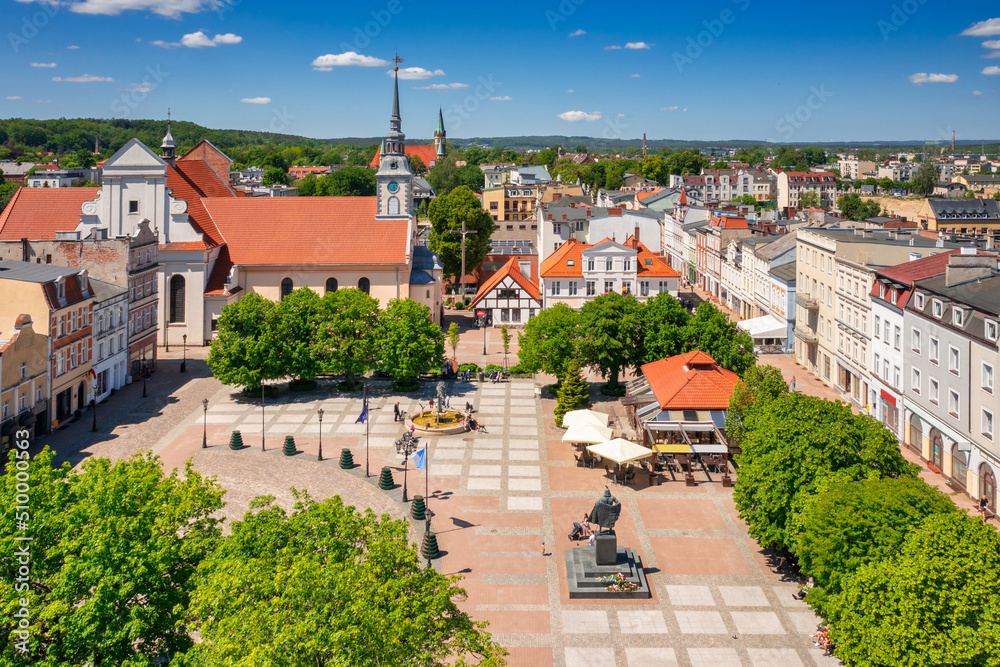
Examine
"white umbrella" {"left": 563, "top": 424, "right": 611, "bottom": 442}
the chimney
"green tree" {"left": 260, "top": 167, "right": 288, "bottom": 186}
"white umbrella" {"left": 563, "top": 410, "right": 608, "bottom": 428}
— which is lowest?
"white umbrella" {"left": 563, "top": 424, "right": 611, "bottom": 442}

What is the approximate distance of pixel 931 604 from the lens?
1848cm

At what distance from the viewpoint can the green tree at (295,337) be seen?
5072 cm

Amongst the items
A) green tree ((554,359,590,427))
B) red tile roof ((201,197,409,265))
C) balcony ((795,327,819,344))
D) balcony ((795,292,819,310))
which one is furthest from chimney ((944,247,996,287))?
red tile roof ((201,197,409,265))

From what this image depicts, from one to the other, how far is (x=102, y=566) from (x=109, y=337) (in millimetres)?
37968

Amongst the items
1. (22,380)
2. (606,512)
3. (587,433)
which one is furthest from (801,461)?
(22,380)

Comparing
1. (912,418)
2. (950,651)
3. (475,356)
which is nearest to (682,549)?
(950,651)

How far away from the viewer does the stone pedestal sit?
93.3 feet

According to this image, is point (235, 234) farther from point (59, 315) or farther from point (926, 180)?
point (926, 180)

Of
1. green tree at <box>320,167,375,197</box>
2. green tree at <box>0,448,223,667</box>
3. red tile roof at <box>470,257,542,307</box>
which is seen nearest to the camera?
green tree at <box>0,448,223,667</box>

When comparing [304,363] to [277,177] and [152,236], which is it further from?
[277,177]

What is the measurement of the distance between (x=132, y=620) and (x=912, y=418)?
38.6m

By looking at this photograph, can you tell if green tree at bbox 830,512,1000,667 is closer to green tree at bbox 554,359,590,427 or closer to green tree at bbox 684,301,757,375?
green tree at bbox 554,359,590,427

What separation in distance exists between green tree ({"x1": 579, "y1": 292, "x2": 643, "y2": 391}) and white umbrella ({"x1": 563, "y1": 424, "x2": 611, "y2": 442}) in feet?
32.5

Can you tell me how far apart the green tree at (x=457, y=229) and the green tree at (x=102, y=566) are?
69.3 m
